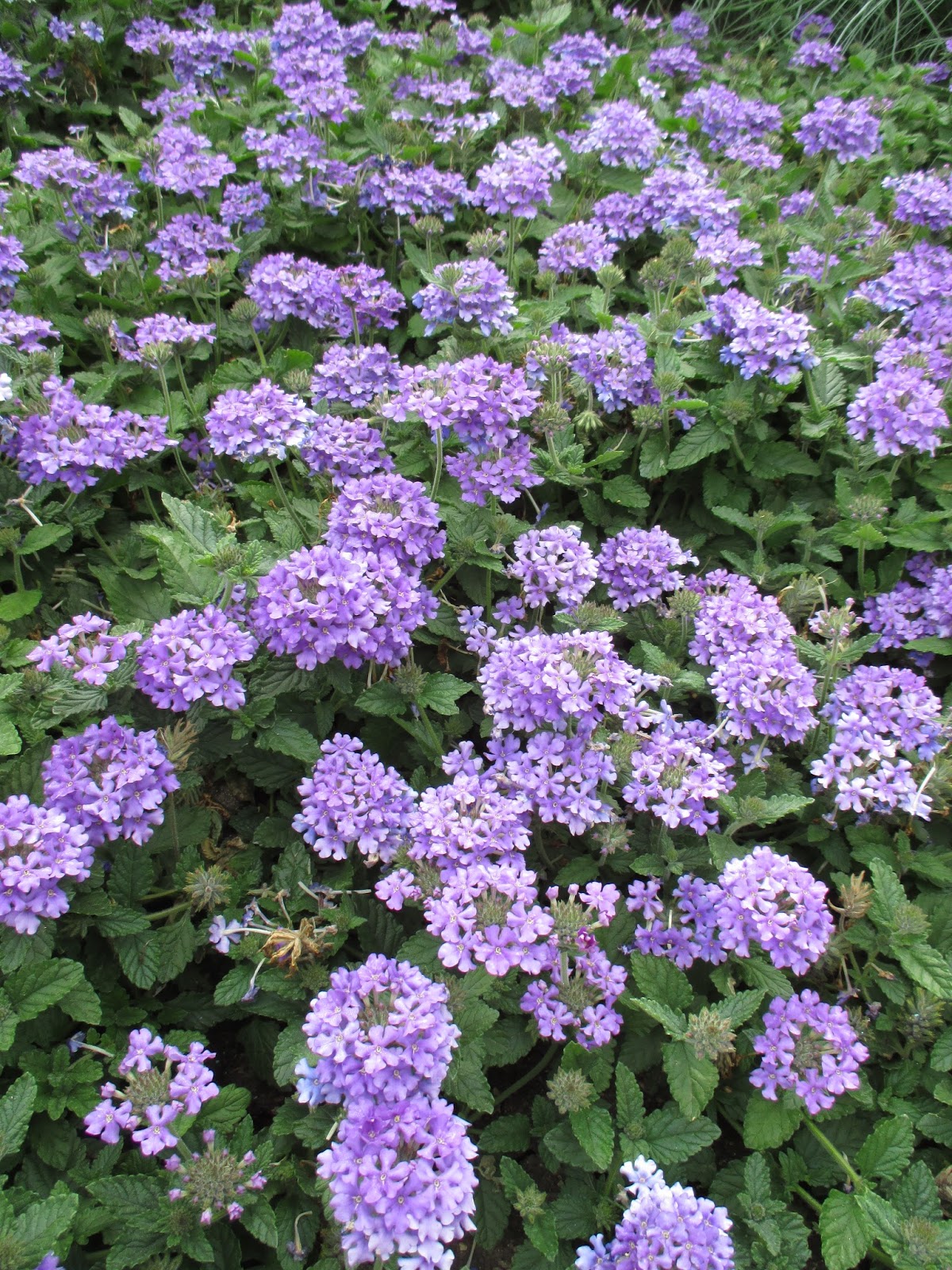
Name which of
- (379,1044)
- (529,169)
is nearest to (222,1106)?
(379,1044)

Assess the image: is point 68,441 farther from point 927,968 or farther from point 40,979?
point 927,968

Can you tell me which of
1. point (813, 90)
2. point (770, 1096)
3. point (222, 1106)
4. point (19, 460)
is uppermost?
point (813, 90)

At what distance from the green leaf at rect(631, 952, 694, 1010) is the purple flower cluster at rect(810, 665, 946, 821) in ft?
2.69

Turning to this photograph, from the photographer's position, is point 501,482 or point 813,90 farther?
point 813,90

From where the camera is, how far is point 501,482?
3559mm

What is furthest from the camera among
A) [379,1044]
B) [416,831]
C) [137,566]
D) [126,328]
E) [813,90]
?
[813,90]

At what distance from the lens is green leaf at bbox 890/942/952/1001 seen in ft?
8.66

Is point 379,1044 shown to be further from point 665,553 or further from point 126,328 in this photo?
point 126,328

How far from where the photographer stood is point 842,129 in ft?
17.6

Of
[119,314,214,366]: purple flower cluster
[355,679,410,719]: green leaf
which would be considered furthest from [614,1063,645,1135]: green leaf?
[119,314,214,366]: purple flower cluster

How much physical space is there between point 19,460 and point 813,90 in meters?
6.41

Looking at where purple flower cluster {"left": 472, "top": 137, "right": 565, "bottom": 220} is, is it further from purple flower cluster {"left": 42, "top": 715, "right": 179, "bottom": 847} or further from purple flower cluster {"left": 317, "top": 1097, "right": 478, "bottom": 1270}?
purple flower cluster {"left": 317, "top": 1097, "right": 478, "bottom": 1270}

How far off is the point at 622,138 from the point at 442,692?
12.8 ft

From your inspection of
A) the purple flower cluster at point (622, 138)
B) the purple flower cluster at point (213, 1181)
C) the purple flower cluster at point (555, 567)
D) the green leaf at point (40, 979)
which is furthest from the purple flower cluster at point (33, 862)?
the purple flower cluster at point (622, 138)
